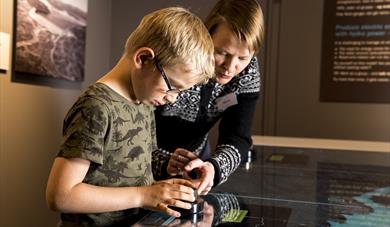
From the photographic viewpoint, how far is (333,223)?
33.3 inches

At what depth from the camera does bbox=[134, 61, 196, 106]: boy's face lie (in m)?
0.89

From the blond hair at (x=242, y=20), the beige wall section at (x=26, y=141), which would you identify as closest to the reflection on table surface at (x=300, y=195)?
the blond hair at (x=242, y=20)

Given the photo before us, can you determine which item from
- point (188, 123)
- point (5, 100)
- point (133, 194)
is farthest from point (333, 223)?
point (5, 100)

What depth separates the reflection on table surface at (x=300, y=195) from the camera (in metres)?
0.86

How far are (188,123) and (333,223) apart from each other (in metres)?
0.68

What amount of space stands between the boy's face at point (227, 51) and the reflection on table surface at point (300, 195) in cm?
32

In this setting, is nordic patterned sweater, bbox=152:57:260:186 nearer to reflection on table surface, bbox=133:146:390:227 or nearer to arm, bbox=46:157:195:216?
reflection on table surface, bbox=133:146:390:227

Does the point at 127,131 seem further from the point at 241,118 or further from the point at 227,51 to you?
the point at 241,118

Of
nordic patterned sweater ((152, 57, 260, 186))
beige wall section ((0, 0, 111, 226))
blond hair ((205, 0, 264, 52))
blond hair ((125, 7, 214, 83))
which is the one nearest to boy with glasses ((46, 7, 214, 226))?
blond hair ((125, 7, 214, 83))

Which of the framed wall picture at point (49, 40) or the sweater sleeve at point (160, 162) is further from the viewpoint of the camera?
the framed wall picture at point (49, 40)

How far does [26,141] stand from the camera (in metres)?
2.18

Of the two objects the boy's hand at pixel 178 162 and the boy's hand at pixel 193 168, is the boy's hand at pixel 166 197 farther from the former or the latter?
the boy's hand at pixel 178 162

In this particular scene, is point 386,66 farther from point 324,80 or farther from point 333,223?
point 333,223

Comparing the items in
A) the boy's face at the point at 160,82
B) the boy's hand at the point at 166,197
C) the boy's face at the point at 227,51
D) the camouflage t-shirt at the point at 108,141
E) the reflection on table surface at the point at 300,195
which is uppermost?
the boy's face at the point at 227,51
